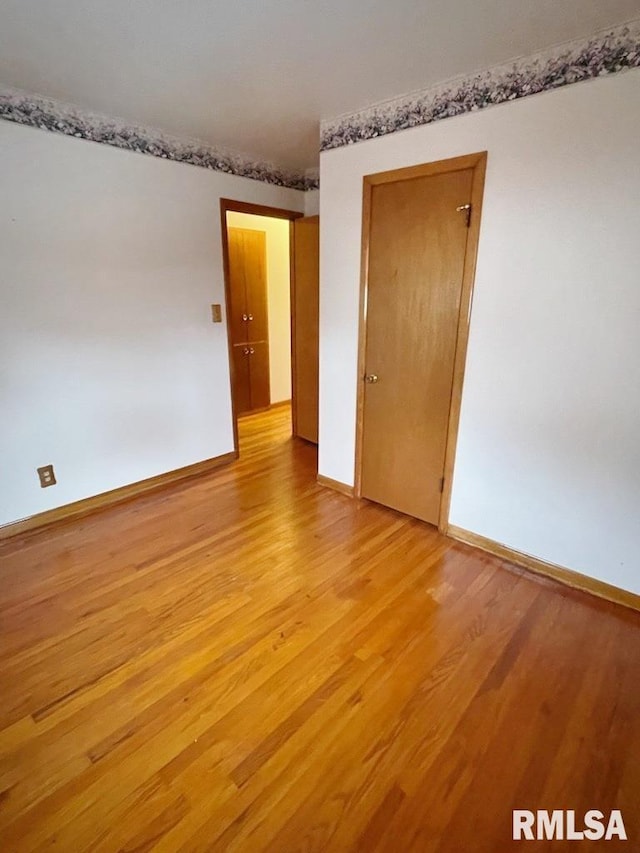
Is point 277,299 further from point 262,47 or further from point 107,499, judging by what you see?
point 262,47

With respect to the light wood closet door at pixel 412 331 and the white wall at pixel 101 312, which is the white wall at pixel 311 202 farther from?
the light wood closet door at pixel 412 331

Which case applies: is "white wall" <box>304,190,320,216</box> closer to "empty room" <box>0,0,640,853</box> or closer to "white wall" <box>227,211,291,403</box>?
"empty room" <box>0,0,640,853</box>

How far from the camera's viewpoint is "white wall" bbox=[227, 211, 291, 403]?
4.92 m

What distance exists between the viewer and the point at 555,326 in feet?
6.45

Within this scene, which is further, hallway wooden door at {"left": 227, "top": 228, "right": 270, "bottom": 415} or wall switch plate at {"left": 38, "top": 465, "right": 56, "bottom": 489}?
hallway wooden door at {"left": 227, "top": 228, "right": 270, "bottom": 415}

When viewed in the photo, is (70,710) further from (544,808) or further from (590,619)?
(590,619)

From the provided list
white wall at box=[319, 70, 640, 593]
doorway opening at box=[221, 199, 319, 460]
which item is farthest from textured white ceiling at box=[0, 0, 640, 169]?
doorway opening at box=[221, 199, 319, 460]

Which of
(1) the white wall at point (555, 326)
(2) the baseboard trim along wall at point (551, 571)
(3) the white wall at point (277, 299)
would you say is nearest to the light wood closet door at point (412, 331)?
(1) the white wall at point (555, 326)

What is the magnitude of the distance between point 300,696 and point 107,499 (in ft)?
6.72

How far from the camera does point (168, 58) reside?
73.2 inches

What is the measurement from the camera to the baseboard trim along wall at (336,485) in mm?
3101

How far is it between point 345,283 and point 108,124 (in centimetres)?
169

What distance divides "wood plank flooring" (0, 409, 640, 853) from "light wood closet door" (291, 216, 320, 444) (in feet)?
5.75

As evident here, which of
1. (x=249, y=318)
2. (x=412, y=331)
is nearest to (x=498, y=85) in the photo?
(x=412, y=331)
